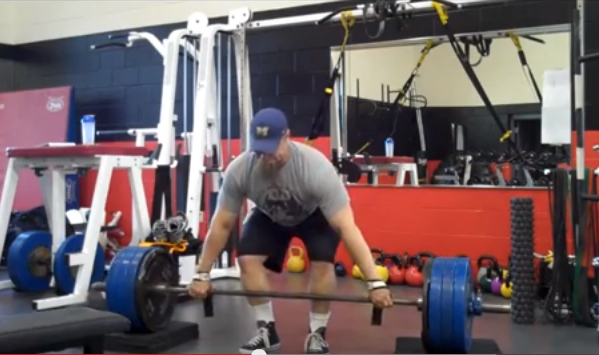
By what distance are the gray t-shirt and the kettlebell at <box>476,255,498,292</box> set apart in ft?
6.33

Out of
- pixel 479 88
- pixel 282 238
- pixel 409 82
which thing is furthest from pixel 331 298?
pixel 409 82

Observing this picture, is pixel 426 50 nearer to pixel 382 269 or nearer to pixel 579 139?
pixel 382 269

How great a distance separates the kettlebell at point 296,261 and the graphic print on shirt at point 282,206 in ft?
7.68

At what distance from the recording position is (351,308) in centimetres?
Answer: 412

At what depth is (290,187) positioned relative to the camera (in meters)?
2.94

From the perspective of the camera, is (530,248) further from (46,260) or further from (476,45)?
(46,260)

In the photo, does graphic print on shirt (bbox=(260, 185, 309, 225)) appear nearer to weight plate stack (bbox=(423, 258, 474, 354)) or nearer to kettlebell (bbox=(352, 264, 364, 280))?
weight plate stack (bbox=(423, 258, 474, 354))

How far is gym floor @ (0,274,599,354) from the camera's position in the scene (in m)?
3.20

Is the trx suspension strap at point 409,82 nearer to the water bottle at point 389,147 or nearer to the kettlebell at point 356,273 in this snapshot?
the water bottle at point 389,147

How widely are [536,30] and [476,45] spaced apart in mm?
411

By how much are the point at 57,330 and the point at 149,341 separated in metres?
1.58

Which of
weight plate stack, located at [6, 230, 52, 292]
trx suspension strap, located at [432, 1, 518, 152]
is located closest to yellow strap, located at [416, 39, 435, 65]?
trx suspension strap, located at [432, 1, 518, 152]

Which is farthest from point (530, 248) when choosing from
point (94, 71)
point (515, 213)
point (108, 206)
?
point (94, 71)

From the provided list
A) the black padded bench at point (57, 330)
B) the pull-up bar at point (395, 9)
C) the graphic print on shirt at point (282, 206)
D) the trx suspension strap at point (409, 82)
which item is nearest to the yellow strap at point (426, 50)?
the trx suspension strap at point (409, 82)
